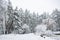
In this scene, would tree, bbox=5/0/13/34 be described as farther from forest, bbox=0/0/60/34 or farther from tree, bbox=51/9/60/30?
tree, bbox=51/9/60/30

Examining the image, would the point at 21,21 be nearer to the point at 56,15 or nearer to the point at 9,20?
the point at 9,20

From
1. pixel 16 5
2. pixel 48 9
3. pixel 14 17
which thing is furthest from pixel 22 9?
pixel 48 9

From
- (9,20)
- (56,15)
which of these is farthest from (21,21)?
(56,15)

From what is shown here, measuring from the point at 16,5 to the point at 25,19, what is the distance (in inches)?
38.9

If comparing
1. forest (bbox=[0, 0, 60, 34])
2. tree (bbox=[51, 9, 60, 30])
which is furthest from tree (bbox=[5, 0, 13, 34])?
tree (bbox=[51, 9, 60, 30])

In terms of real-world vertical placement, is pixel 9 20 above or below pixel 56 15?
below

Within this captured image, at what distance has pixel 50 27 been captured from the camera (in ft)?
13.8

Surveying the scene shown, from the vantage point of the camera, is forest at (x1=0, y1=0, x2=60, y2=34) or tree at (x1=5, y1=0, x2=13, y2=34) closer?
forest at (x1=0, y1=0, x2=60, y2=34)

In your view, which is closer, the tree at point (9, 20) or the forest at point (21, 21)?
the forest at point (21, 21)

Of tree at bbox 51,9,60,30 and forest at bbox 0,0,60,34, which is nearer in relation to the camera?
forest at bbox 0,0,60,34

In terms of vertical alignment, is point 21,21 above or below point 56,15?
below

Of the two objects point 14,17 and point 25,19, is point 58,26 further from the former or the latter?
point 14,17

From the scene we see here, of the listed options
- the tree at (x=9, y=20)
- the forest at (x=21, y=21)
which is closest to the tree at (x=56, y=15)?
the forest at (x=21, y=21)

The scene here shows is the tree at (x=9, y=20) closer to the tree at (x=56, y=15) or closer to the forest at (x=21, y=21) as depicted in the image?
the forest at (x=21, y=21)
